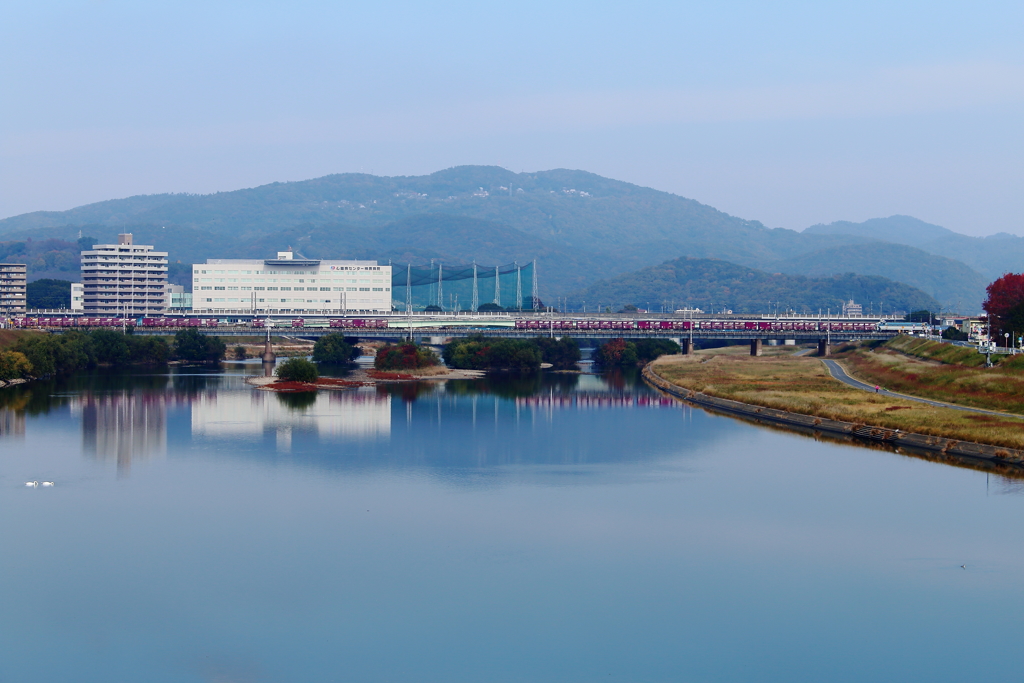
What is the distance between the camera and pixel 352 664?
75.4ft

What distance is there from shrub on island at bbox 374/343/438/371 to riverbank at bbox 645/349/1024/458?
20.9 metres

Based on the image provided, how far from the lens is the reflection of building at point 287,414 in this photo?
5738 centimetres

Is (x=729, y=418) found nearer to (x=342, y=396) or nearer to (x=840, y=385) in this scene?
(x=840, y=385)

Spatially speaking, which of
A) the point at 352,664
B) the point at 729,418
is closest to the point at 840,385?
the point at 729,418

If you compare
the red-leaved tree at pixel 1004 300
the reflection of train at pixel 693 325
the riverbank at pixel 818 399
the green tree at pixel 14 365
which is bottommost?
the riverbank at pixel 818 399

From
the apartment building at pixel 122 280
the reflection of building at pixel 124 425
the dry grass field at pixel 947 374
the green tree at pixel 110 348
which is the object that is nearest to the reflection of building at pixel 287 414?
the reflection of building at pixel 124 425

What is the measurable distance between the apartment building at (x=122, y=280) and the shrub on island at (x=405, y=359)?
88635 mm

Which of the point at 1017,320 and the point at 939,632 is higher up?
the point at 1017,320

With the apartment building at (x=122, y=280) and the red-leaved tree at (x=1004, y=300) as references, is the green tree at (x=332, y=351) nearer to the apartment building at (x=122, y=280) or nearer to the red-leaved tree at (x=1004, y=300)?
the red-leaved tree at (x=1004, y=300)

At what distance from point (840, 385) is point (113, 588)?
5963 centimetres

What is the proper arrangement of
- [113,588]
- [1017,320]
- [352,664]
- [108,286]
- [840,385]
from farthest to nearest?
[108,286] < [1017,320] < [840,385] < [113,588] < [352,664]

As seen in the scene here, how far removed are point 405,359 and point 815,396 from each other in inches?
1768

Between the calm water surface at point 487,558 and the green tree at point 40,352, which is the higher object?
the green tree at point 40,352

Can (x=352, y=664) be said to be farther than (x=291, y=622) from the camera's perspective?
No
